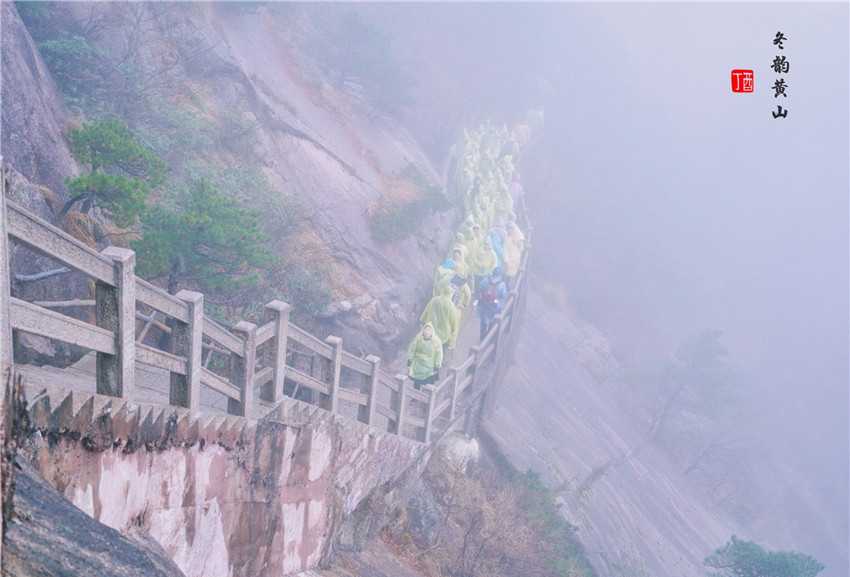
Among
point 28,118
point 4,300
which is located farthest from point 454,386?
point 4,300

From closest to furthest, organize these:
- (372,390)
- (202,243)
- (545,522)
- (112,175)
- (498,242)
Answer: (112,175)
(202,243)
(372,390)
(545,522)
(498,242)

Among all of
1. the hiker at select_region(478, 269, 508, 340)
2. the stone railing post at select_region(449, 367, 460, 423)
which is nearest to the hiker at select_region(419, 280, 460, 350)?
the stone railing post at select_region(449, 367, 460, 423)

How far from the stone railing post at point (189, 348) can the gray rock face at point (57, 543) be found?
4.97ft

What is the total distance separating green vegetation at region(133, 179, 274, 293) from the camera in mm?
7293

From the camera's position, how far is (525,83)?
40938 millimetres

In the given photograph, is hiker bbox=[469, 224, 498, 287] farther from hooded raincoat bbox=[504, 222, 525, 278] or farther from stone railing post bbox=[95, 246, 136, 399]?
stone railing post bbox=[95, 246, 136, 399]

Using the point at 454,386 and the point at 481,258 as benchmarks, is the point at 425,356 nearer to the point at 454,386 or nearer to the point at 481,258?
the point at 454,386

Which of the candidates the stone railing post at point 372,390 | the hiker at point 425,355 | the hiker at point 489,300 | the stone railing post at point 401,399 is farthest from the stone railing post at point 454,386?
the stone railing post at point 372,390

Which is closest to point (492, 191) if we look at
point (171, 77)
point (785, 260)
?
point (171, 77)

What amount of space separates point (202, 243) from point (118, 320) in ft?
11.8

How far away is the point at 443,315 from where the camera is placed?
10094 mm

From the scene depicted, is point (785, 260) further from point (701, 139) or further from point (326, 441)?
point (326, 441)

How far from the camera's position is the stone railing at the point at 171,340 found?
→ 3.46 metres

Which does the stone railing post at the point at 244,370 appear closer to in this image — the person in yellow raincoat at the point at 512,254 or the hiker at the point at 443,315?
the hiker at the point at 443,315
